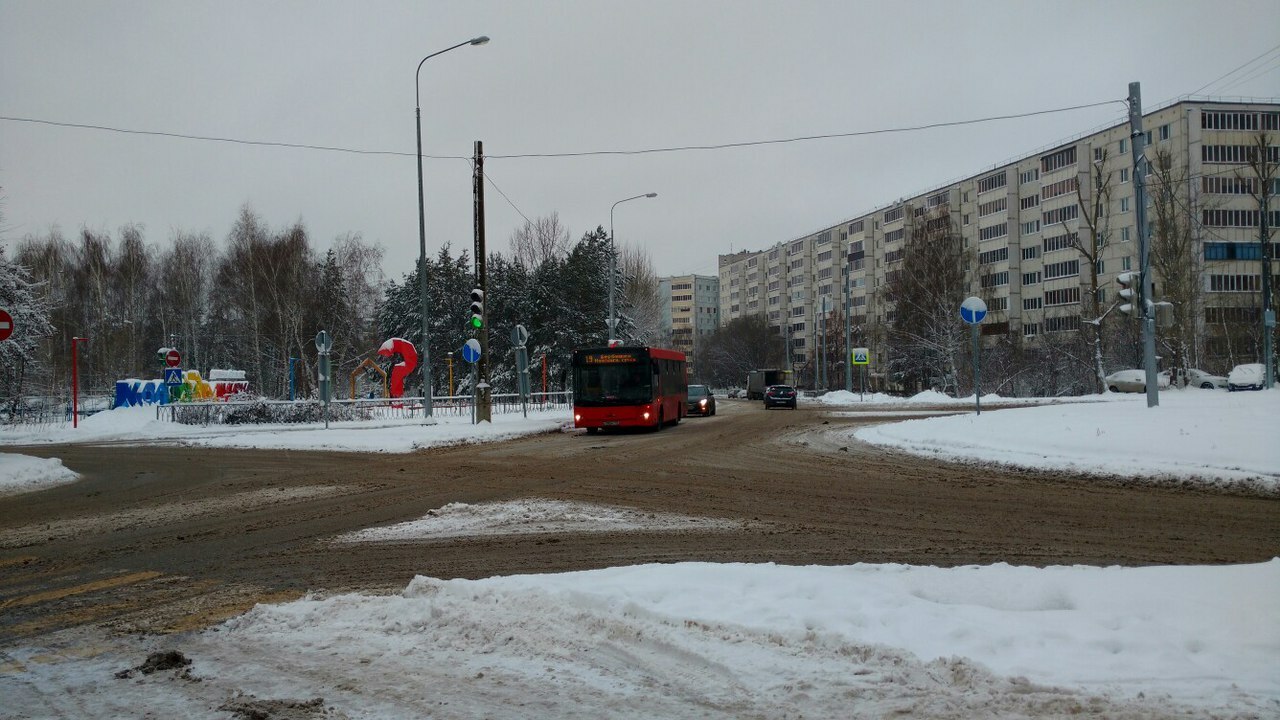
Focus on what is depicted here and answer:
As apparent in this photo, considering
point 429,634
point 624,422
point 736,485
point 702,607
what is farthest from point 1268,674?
point 624,422

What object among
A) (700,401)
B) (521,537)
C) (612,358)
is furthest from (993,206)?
(521,537)

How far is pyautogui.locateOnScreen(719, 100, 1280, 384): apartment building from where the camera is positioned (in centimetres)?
5462

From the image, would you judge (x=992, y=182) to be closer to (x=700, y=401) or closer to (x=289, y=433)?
(x=700, y=401)

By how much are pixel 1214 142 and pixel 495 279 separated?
56.7 m

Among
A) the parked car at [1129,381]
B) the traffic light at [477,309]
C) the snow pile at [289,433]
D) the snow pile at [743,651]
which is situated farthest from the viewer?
the parked car at [1129,381]

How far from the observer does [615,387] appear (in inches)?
1104

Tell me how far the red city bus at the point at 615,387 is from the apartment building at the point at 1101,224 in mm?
28155

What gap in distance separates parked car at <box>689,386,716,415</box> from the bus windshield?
45.0 feet

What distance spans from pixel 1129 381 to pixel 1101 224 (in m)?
27.5

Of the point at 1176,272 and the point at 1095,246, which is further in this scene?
the point at 1176,272

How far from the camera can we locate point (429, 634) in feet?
16.5

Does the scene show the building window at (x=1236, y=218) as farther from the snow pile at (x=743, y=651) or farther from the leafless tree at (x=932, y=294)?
the snow pile at (x=743, y=651)

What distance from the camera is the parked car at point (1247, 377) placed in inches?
1679

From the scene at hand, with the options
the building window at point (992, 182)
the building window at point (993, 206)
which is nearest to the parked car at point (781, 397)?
the building window at point (993, 206)
